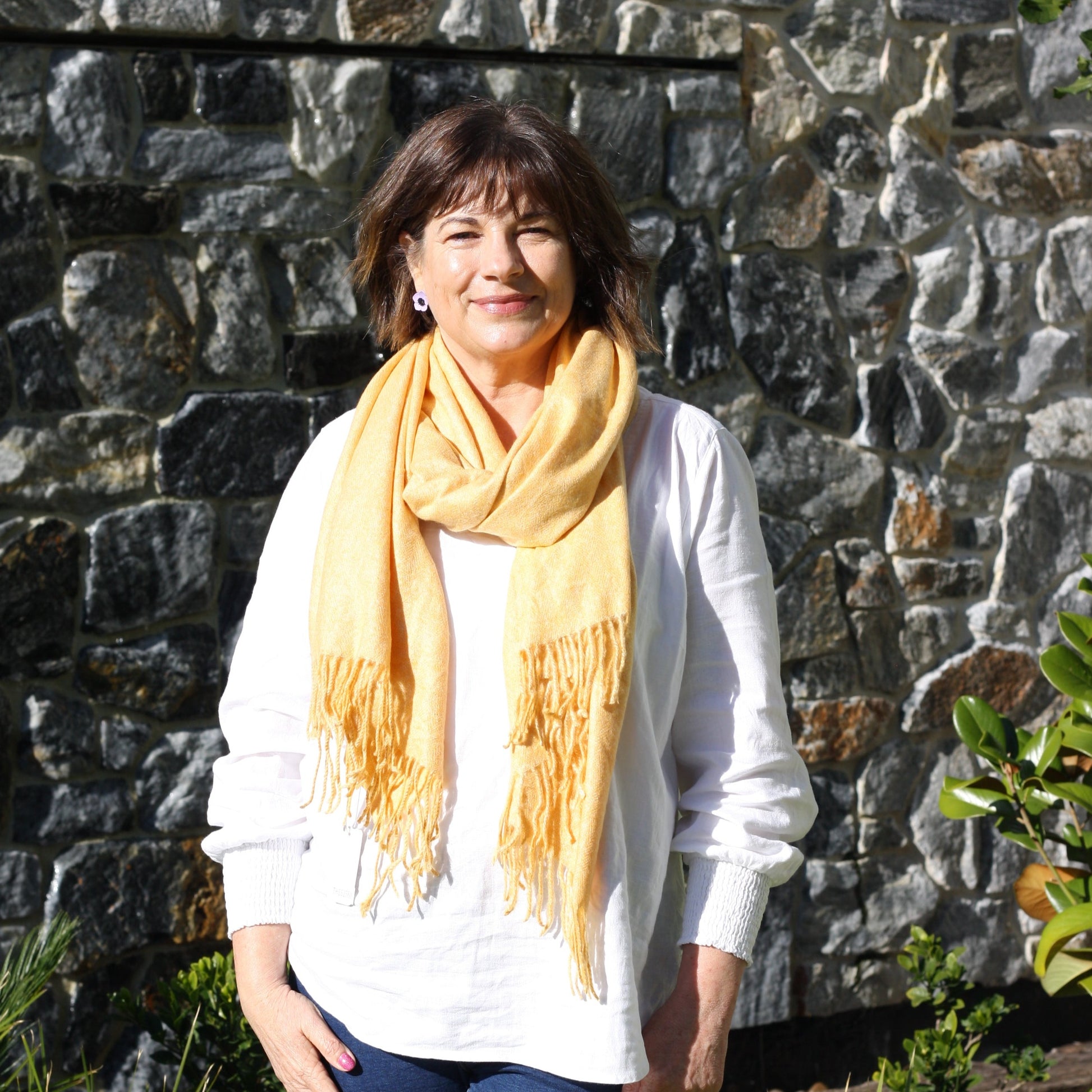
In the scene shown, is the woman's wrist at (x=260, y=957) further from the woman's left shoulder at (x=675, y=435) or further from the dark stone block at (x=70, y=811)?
the dark stone block at (x=70, y=811)

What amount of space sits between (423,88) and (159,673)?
143 centimetres

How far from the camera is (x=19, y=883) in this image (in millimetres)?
2592

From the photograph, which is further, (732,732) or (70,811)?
(70,811)

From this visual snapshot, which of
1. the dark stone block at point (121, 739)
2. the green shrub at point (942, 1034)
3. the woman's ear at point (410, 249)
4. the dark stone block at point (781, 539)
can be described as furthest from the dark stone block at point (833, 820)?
the woman's ear at point (410, 249)

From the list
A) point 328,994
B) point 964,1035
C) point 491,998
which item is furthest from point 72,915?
point 964,1035

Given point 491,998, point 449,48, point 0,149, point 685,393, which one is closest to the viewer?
point 491,998

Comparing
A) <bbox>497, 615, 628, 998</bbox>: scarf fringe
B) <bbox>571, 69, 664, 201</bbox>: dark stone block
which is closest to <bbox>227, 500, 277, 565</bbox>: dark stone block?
<bbox>571, 69, 664, 201</bbox>: dark stone block

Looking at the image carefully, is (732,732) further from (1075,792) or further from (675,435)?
(1075,792)

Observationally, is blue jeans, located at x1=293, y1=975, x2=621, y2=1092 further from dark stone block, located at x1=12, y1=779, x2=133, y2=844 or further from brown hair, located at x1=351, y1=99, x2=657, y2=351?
dark stone block, located at x1=12, y1=779, x2=133, y2=844

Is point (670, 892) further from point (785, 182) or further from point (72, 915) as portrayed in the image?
point (785, 182)

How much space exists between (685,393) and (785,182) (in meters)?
0.57

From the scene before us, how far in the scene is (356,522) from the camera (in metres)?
1.42

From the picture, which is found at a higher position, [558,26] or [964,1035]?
[558,26]

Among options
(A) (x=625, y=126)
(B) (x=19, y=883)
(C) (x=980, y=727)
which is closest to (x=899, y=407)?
(A) (x=625, y=126)
